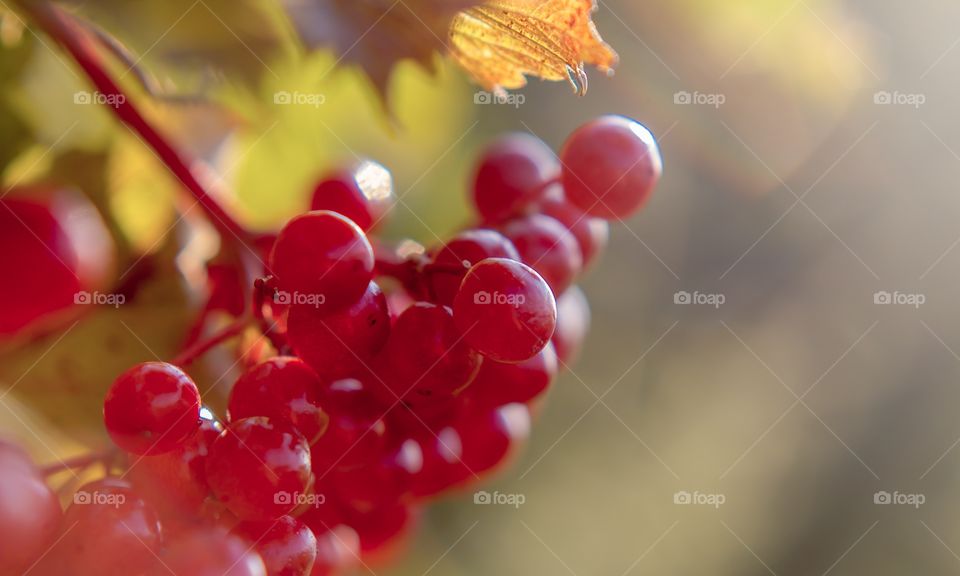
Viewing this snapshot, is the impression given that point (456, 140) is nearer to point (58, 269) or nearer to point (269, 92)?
point (269, 92)

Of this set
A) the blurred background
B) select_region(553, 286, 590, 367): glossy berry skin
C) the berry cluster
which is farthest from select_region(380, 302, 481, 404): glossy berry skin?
the blurred background

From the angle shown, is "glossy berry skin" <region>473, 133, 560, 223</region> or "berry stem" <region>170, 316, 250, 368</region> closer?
"berry stem" <region>170, 316, 250, 368</region>

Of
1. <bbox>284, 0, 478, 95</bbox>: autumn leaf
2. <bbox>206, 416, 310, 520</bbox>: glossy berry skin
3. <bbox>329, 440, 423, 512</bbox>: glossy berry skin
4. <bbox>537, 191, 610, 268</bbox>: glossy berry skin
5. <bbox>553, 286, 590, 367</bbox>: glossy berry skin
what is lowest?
<bbox>329, 440, 423, 512</bbox>: glossy berry skin

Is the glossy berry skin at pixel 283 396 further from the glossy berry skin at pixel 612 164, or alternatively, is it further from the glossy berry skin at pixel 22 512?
the glossy berry skin at pixel 612 164

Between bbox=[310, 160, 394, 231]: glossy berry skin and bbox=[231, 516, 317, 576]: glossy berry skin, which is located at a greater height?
bbox=[310, 160, 394, 231]: glossy berry skin

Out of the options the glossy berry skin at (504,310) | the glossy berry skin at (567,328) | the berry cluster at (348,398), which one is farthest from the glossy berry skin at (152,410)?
the glossy berry skin at (567,328)

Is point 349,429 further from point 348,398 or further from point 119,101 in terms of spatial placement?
point 119,101

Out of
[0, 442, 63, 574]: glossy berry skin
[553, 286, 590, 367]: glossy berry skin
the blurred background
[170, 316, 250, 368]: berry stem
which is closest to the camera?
[0, 442, 63, 574]: glossy berry skin

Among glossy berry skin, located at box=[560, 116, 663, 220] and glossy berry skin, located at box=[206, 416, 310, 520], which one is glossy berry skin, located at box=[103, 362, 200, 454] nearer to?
glossy berry skin, located at box=[206, 416, 310, 520]
